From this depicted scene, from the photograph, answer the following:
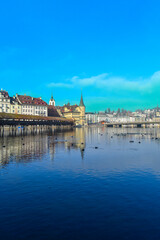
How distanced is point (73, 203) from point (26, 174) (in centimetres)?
991

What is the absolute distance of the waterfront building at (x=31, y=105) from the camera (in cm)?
16500

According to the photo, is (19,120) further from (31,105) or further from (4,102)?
(31,105)

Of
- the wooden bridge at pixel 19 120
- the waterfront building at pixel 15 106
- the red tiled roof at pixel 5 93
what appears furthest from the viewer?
the waterfront building at pixel 15 106

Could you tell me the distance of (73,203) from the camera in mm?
15172

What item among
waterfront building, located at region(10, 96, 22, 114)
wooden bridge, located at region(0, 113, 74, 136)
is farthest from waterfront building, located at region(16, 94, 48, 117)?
wooden bridge, located at region(0, 113, 74, 136)

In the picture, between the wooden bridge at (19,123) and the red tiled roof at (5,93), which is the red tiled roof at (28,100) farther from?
the wooden bridge at (19,123)

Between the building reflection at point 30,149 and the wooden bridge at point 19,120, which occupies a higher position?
the wooden bridge at point 19,120

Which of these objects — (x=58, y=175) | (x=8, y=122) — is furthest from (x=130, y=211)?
(x=8, y=122)

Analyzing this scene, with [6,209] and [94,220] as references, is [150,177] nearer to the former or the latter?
[94,220]

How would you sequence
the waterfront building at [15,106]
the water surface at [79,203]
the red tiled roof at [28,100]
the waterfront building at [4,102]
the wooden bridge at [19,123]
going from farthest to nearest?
the red tiled roof at [28,100] → the waterfront building at [15,106] → the waterfront building at [4,102] → the wooden bridge at [19,123] → the water surface at [79,203]

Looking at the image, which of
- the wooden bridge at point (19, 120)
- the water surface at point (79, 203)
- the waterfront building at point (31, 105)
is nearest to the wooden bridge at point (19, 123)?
the wooden bridge at point (19, 120)

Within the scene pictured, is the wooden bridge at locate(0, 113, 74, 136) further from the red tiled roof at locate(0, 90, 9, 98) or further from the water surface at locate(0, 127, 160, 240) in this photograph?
the water surface at locate(0, 127, 160, 240)

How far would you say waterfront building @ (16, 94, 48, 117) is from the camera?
541ft

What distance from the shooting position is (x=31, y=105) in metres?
170
